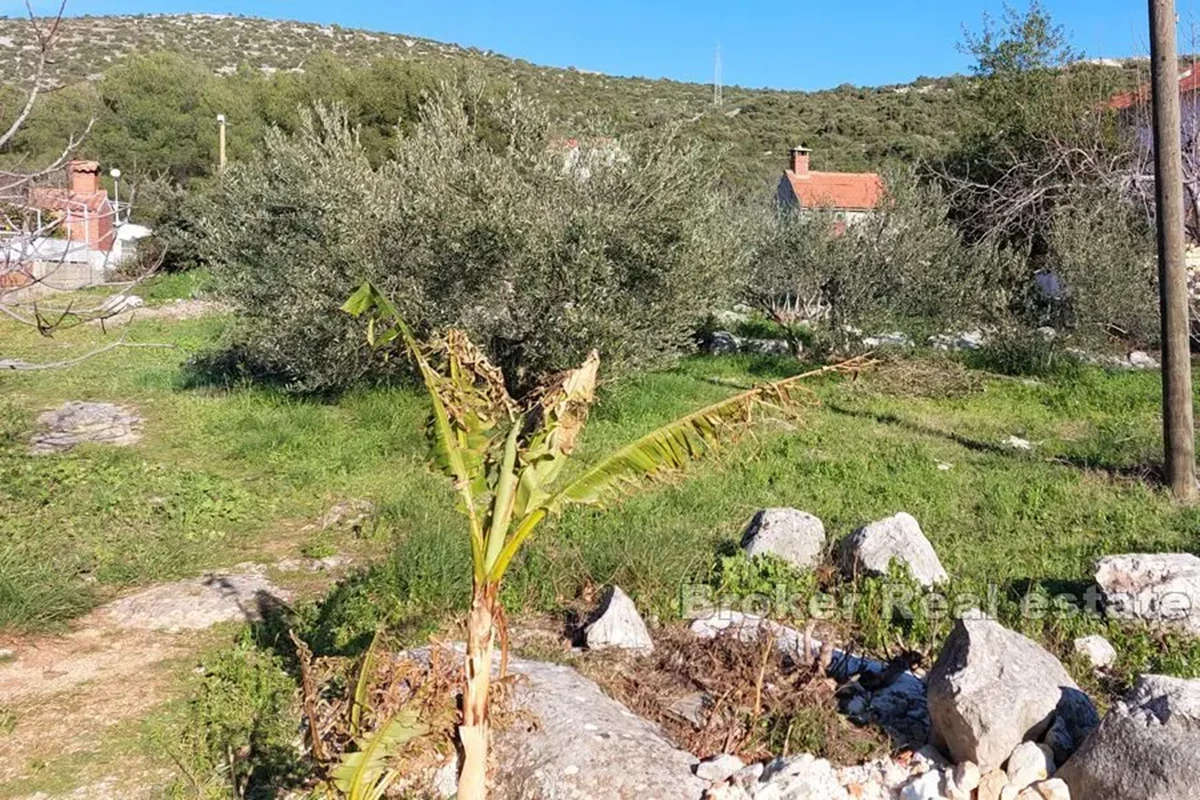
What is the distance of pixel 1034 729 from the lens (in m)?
3.74

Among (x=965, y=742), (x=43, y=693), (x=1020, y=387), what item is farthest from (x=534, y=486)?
(x=1020, y=387)

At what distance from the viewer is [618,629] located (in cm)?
509

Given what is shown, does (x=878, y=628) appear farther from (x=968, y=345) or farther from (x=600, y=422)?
(x=968, y=345)

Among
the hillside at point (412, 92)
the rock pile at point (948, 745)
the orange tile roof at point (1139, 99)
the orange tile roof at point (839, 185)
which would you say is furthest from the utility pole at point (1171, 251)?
the orange tile roof at point (839, 185)

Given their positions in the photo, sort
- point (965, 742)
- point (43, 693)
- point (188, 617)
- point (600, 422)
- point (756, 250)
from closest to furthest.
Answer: point (965, 742) → point (43, 693) → point (188, 617) → point (600, 422) → point (756, 250)

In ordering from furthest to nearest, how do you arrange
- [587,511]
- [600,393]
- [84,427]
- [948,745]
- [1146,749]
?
[600,393]
[84,427]
[587,511]
[948,745]
[1146,749]

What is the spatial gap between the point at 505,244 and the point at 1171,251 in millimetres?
6012

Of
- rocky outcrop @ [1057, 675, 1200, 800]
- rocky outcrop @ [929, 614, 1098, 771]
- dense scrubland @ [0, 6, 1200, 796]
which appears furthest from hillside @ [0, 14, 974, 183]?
rocky outcrop @ [1057, 675, 1200, 800]

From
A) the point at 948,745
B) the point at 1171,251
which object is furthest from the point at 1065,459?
the point at 948,745

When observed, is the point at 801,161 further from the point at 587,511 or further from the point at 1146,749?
the point at 1146,749

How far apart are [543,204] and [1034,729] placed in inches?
282

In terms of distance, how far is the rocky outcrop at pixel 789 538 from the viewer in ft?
20.5

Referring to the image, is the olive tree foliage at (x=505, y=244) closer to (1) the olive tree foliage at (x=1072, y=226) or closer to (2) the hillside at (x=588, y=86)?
(1) the olive tree foliage at (x=1072, y=226)

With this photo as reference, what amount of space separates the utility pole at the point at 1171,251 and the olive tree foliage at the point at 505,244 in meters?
4.35
